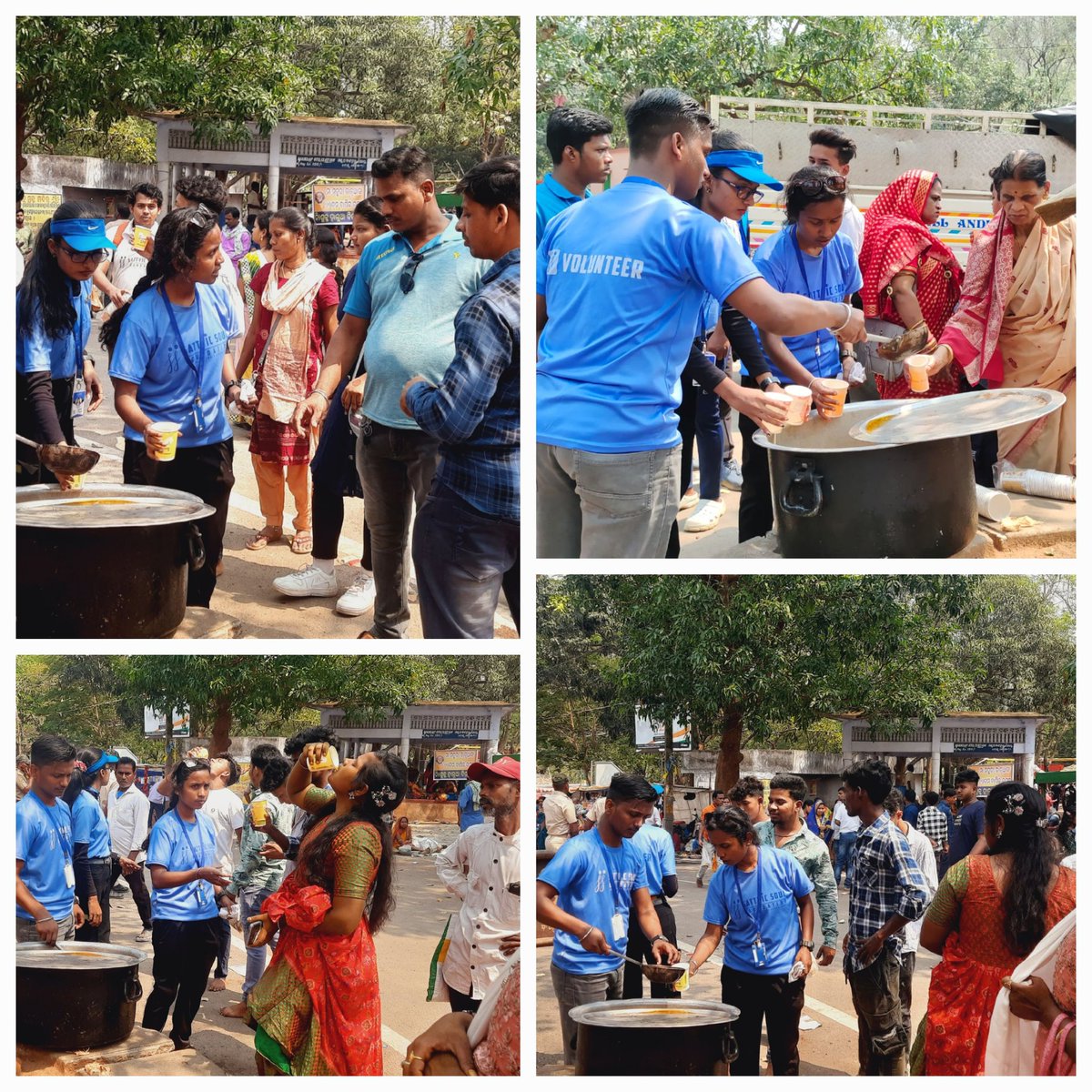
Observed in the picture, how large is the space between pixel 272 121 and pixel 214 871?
2.17 meters

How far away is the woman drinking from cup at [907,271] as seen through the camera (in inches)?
153

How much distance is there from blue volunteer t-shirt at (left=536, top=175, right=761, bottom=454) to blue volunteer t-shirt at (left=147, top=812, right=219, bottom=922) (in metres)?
1.79

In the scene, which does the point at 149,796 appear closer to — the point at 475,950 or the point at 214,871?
the point at 214,871

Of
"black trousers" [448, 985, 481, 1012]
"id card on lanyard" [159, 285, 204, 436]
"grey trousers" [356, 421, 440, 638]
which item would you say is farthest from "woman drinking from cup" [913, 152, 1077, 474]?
"black trousers" [448, 985, 481, 1012]

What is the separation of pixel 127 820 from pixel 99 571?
1.85 metres

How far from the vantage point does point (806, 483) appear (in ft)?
9.86

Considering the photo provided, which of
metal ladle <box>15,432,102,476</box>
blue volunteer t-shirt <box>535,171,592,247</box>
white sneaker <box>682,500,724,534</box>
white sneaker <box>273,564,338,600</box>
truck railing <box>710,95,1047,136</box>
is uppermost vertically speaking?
truck railing <box>710,95,1047,136</box>

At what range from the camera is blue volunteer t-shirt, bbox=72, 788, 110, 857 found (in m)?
4.13

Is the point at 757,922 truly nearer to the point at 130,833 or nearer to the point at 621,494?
the point at 621,494

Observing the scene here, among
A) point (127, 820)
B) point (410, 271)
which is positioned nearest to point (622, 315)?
point (410, 271)

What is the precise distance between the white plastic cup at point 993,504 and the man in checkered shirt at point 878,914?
2.64 feet

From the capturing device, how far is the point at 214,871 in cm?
380

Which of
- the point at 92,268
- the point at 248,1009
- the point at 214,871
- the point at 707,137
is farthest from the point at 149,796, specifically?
the point at 707,137

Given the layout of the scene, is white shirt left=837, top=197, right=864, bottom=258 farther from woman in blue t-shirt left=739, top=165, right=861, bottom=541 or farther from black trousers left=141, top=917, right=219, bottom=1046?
black trousers left=141, top=917, right=219, bottom=1046
